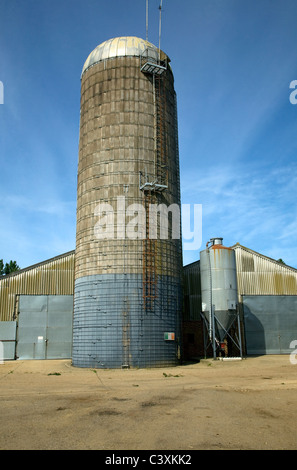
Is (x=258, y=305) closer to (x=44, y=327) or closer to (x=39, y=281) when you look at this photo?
(x=44, y=327)

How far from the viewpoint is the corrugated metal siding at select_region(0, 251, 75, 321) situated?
111 ft

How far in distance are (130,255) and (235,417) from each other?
1660cm

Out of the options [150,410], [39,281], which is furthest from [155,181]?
[150,410]

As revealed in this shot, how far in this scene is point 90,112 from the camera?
3128 cm

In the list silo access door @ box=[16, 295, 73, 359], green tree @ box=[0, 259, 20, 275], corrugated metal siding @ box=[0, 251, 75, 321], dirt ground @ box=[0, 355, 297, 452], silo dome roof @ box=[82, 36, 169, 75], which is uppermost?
silo dome roof @ box=[82, 36, 169, 75]

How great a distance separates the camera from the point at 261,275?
37.2 m

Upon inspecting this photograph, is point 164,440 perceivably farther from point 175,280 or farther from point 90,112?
point 90,112

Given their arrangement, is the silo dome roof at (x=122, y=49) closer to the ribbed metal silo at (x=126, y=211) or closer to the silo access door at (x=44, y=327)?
the ribbed metal silo at (x=126, y=211)

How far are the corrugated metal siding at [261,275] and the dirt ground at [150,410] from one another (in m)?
14.0

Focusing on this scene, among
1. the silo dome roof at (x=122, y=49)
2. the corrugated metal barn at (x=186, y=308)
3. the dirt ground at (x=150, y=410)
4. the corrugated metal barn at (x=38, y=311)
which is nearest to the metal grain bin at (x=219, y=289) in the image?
the corrugated metal barn at (x=186, y=308)

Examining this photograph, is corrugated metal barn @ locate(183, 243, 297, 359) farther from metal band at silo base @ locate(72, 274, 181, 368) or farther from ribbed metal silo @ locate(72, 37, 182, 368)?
metal band at silo base @ locate(72, 274, 181, 368)

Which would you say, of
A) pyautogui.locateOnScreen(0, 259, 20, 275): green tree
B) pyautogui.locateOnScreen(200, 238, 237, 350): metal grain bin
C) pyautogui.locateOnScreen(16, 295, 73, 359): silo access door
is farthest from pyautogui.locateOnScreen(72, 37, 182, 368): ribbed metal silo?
pyautogui.locateOnScreen(0, 259, 20, 275): green tree

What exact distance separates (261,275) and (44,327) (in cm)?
2102
